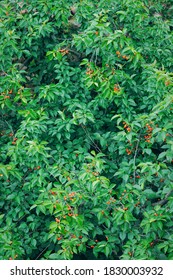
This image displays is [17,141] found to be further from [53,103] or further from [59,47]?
[59,47]

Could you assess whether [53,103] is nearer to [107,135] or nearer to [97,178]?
[107,135]

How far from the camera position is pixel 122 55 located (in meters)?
4.52

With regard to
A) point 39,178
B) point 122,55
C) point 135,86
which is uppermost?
point 122,55

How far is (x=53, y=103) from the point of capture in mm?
4688

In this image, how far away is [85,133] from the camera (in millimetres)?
4562

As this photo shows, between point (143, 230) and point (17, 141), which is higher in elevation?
point (17, 141)

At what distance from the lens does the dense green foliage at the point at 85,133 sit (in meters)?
3.92

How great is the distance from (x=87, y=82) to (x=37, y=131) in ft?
1.93

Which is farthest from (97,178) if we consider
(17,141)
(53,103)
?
(53,103)

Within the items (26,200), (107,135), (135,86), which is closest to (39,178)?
(26,200)

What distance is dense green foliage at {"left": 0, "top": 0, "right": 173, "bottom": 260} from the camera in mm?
3918

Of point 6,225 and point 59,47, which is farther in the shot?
point 59,47
